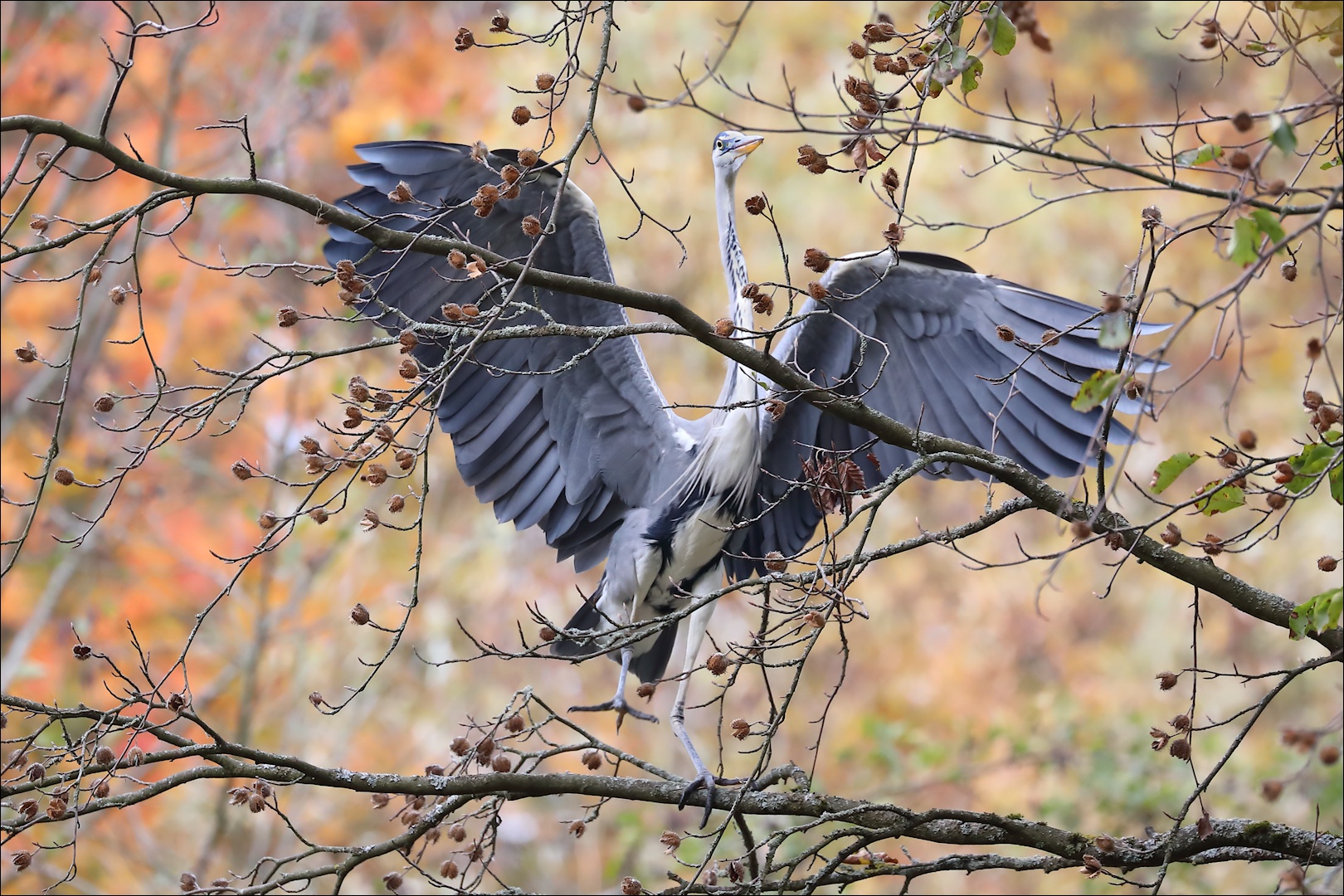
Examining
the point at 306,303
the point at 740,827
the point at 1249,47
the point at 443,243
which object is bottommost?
the point at 740,827

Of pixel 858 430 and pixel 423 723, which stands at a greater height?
pixel 423 723

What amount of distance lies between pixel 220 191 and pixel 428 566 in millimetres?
7559

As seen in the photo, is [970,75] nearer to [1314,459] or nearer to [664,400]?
[1314,459]

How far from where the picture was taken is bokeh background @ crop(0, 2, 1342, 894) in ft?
22.5

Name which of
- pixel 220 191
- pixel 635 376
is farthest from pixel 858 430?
pixel 220 191

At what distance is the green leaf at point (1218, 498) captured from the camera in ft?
7.18

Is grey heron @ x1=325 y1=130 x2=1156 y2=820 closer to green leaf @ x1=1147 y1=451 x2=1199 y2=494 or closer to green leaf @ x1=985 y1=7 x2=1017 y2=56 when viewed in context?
green leaf @ x1=985 y1=7 x2=1017 y2=56

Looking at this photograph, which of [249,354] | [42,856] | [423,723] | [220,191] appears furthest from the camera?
[423,723]

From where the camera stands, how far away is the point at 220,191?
2277mm

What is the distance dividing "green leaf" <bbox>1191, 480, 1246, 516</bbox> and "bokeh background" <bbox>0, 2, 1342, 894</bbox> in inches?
142

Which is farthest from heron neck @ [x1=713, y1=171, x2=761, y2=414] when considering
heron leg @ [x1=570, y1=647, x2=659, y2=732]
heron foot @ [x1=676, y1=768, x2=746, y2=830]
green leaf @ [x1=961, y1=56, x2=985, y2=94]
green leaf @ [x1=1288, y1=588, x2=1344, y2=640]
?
green leaf @ [x1=1288, y1=588, x2=1344, y2=640]

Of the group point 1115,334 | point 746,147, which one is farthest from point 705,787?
point 746,147

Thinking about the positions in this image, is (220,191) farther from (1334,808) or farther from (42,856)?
(42,856)

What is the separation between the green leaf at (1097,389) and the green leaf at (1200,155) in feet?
1.37
